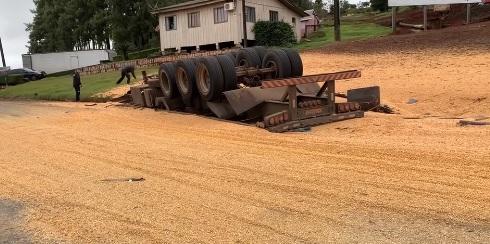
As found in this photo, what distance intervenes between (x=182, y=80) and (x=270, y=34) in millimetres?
21686

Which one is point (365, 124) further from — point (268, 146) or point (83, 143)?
point (83, 143)

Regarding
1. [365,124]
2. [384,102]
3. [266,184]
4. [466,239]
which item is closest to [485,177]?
[466,239]

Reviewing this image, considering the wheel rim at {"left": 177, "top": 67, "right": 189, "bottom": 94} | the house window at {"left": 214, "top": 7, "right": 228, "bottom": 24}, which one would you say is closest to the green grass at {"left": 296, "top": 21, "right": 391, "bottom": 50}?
the house window at {"left": 214, "top": 7, "right": 228, "bottom": 24}

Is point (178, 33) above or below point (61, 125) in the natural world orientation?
above

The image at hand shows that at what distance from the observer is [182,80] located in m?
15.4

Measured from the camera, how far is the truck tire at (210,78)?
13516mm

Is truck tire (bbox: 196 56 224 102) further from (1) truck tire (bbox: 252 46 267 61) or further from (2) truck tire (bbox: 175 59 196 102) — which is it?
(1) truck tire (bbox: 252 46 267 61)

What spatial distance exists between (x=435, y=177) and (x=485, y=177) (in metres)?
0.54

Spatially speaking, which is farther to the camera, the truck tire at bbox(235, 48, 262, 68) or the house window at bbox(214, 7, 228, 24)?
the house window at bbox(214, 7, 228, 24)

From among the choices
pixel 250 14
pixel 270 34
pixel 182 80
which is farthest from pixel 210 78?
pixel 250 14

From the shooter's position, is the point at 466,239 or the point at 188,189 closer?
the point at 466,239

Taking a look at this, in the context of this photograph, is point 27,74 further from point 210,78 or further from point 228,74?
point 228,74

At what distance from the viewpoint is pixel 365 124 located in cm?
1150

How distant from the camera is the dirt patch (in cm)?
547
